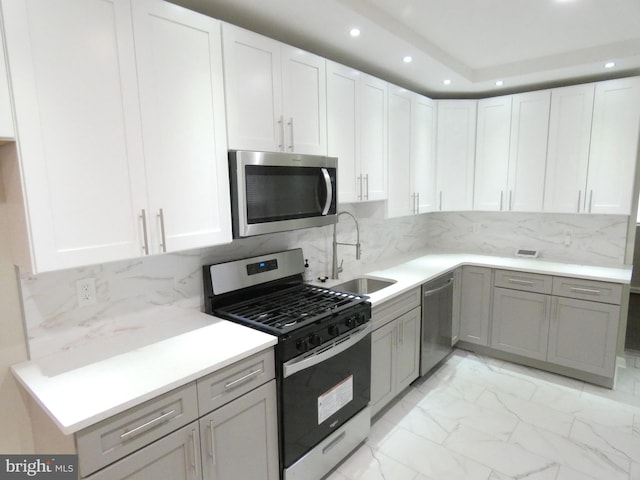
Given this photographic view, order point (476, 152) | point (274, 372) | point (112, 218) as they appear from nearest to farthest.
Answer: point (112, 218) < point (274, 372) < point (476, 152)

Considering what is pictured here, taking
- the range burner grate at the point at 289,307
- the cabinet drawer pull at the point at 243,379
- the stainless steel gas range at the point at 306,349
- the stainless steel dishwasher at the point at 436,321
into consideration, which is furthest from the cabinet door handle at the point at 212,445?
the stainless steel dishwasher at the point at 436,321

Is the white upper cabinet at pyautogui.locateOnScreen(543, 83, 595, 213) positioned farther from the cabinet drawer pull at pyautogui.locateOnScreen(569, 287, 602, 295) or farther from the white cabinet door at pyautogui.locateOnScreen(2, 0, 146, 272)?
the white cabinet door at pyautogui.locateOnScreen(2, 0, 146, 272)

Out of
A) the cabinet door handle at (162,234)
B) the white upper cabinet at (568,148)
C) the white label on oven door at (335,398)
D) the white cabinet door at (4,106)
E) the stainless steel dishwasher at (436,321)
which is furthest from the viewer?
the white upper cabinet at (568,148)

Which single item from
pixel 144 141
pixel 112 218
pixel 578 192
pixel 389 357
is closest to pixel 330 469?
pixel 389 357

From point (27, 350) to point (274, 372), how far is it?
106 centimetres

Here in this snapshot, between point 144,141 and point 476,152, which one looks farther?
point 476,152

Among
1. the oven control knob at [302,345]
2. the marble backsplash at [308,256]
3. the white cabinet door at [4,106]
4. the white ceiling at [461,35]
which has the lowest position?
the oven control knob at [302,345]

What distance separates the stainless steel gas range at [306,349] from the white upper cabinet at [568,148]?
2269mm

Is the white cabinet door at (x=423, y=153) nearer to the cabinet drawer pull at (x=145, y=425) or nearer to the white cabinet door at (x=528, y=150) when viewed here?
the white cabinet door at (x=528, y=150)

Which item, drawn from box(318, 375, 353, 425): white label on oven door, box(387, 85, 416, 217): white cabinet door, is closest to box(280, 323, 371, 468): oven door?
box(318, 375, 353, 425): white label on oven door

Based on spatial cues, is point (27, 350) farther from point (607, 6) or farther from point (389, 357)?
point (607, 6)

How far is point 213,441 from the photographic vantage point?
5.12 feet

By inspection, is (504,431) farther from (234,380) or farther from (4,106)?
(4,106)

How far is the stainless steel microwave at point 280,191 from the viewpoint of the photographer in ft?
6.32
